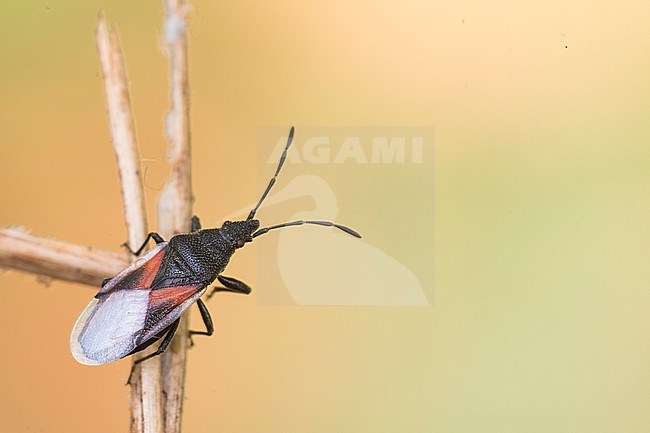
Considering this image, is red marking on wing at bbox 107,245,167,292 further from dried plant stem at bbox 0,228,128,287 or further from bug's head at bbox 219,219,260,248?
bug's head at bbox 219,219,260,248

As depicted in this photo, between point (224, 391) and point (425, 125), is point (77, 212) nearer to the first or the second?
point (224, 391)

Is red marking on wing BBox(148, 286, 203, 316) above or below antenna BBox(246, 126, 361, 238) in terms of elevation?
below

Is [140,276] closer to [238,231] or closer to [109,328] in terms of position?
[109,328]

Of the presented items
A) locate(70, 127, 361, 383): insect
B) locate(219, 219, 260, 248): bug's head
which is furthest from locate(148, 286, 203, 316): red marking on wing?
locate(219, 219, 260, 248): bug's head

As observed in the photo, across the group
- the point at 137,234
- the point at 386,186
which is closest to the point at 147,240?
the point at 137,234

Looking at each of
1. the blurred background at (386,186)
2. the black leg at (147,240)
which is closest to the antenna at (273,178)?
the blurred background at (386,186)

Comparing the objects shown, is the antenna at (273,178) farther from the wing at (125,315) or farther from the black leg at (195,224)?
the wing at (125,315)
